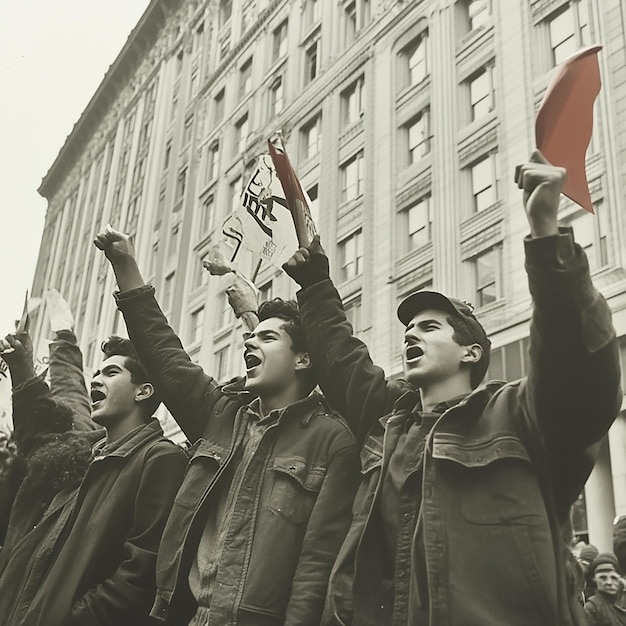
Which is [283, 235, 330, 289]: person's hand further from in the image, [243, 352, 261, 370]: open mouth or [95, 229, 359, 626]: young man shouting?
[243, 352, 261, 370]: open mouth

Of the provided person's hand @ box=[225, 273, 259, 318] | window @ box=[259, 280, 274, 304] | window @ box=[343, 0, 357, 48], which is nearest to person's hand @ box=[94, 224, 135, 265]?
person's hand @ box=[225, 273, 259, 318]

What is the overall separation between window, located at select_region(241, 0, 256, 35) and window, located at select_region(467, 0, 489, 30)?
42.6 ft

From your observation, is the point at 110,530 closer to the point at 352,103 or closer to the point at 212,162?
the point at 352,103

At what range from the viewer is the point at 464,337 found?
10.1 feet

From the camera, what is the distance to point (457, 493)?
8.25ft

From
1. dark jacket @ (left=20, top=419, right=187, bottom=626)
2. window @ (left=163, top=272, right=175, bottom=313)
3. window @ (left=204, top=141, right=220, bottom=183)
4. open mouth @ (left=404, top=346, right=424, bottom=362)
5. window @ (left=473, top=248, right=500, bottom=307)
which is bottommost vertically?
dark jacket @ (left=20, top=419, right=187, bottom=626)

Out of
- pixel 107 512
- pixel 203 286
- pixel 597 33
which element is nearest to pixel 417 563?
pixel 107 512

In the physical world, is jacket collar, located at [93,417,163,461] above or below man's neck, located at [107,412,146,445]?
below

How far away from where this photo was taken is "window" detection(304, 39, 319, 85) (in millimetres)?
26712

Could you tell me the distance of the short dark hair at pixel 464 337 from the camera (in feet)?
10.1

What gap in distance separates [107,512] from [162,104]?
119 ft

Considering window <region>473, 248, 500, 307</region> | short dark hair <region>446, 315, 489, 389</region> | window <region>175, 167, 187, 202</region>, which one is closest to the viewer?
short dark hair <region>446, 315, 489, 389</region>

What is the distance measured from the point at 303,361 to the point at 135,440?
899 mm

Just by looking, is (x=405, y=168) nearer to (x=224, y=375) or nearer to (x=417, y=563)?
(x=224, y=375)
